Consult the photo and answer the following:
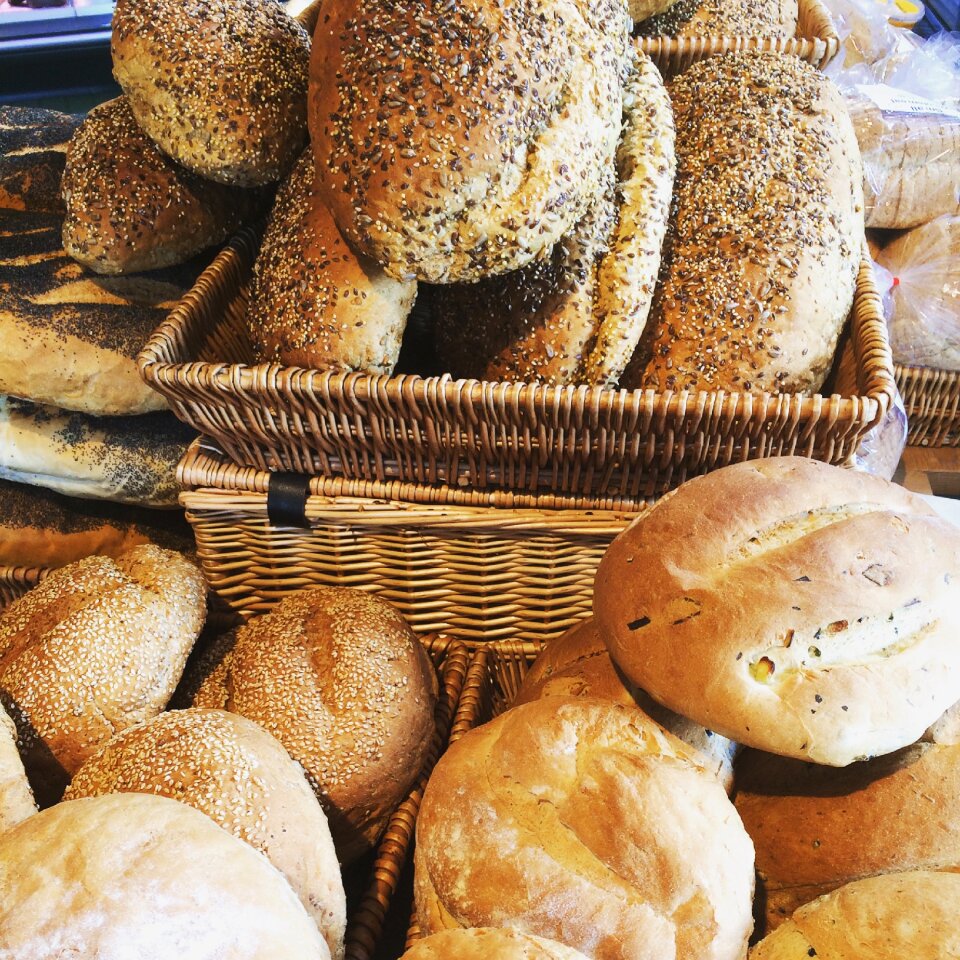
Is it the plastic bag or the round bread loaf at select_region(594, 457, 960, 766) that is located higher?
the round bread loaf at select_region(594, 457, 960, 766)

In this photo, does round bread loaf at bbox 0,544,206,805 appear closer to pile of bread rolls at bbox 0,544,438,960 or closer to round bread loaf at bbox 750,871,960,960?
pile of bread rolls at bbox 0,544,438,960

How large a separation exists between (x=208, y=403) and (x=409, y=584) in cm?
50

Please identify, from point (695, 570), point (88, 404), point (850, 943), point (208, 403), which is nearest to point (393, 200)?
point (208, 403)

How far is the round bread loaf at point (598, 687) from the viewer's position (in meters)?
1.06

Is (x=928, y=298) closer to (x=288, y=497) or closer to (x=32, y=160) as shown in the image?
(x=288, y=497)

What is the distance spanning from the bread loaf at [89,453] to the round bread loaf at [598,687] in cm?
91

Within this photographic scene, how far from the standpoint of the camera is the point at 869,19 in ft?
8.13

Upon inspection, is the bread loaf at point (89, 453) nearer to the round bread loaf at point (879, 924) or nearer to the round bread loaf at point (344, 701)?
the round bread loaf at point (344, 701)

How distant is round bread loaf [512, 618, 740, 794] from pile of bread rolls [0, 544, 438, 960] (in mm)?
213

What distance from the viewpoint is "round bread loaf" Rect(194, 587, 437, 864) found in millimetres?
1256

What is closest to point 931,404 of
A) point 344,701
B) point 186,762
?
point 344,701

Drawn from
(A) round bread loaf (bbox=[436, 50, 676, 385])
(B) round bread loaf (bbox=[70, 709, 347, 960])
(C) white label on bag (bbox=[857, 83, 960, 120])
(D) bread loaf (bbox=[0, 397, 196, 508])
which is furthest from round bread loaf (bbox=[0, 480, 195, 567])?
(C) white label on bag (bbox=[857, 83, 960, 120])

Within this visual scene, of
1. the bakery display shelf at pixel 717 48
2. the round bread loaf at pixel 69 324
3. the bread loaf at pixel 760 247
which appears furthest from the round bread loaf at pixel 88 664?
the bakery display shelf at pixel 717 48

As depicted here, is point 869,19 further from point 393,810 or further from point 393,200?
point 393,810
